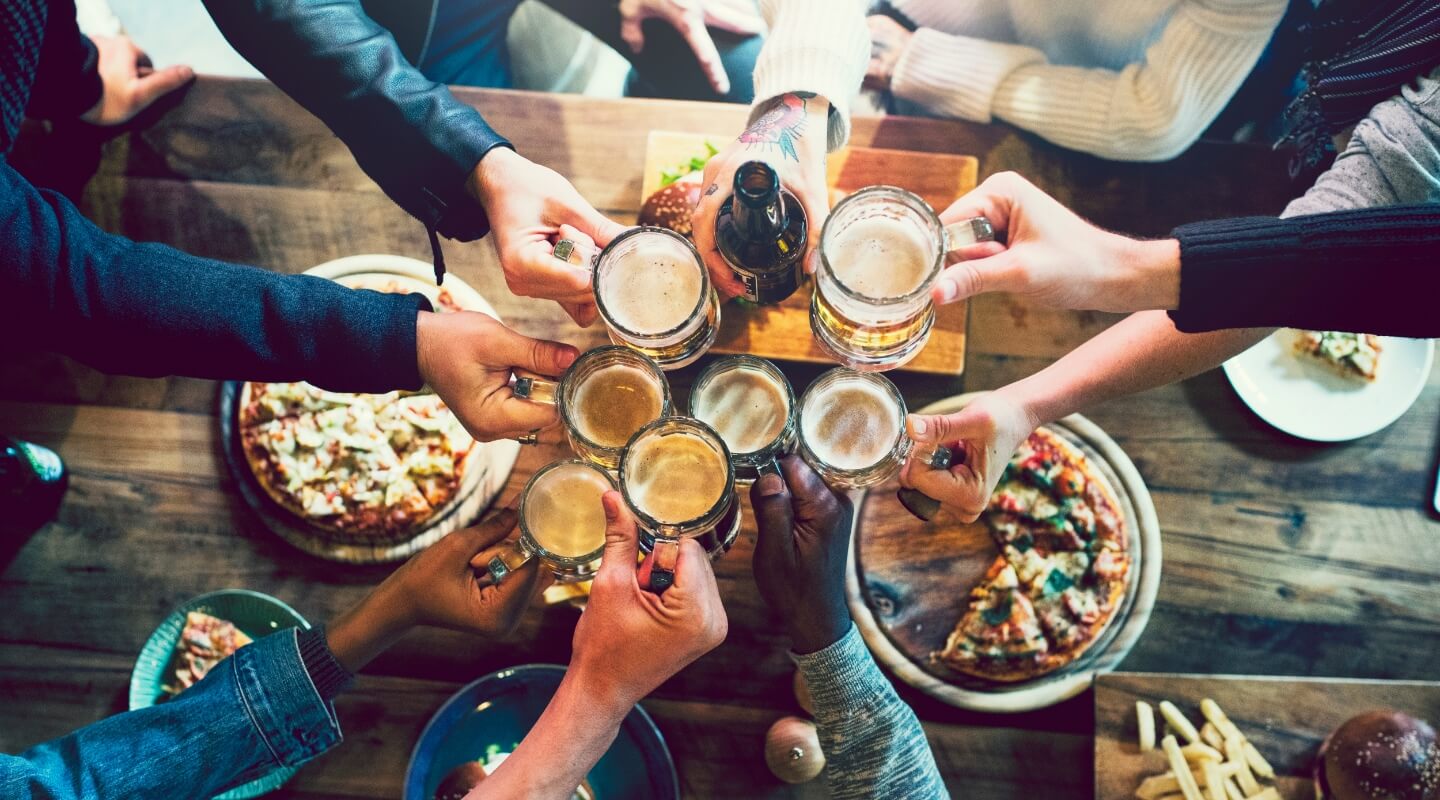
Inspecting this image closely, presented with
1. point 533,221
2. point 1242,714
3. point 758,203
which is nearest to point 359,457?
point 533,221

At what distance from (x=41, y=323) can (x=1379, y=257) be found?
233 centimetres

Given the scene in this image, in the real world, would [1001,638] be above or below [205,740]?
above

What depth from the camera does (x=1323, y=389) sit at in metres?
2.01

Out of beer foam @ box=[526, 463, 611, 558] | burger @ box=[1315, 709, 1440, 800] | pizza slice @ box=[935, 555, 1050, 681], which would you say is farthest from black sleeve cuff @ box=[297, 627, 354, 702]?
burger @ box=[1315, 709, 1440, 800]

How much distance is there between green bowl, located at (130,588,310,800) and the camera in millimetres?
1932

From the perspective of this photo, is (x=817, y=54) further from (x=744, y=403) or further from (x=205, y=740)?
(x=205, y=740)

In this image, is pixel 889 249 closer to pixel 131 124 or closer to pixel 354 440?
pixel 354 440

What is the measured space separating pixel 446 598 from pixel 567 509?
304mm

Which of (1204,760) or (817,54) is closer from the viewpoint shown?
(817,54)

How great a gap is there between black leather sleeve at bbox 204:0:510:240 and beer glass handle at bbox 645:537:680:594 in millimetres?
823

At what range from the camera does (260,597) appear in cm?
197

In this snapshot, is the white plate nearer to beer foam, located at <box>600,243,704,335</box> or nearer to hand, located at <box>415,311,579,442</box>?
beer foam, located at <box>600,243,704,335</box>

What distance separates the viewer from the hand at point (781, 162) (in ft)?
5.25

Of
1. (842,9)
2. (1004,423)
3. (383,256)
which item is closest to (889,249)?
(1004,423)
